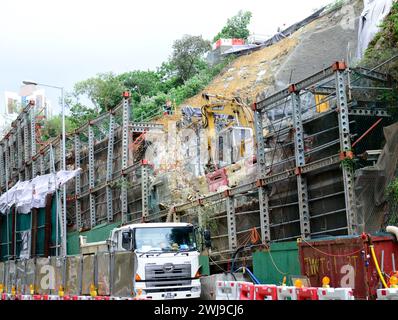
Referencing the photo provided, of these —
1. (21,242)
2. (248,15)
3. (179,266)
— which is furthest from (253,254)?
(248,15)

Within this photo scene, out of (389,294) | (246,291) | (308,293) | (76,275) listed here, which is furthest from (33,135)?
(389,294)

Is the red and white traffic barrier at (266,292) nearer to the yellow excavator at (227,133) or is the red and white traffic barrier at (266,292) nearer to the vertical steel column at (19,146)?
the yellow excavator at (227,133)

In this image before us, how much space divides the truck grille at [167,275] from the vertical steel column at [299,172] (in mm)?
3665

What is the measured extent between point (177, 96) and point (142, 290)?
150ft

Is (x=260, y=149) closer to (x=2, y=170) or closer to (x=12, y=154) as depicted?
(x=12, y=154)

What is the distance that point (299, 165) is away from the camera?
16.9 metres

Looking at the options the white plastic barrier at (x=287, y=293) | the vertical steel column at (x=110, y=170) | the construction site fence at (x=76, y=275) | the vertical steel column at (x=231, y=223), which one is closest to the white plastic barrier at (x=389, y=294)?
the white plastic barrier at (x=287, y=293)

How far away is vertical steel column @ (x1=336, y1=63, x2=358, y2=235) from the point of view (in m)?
14.6

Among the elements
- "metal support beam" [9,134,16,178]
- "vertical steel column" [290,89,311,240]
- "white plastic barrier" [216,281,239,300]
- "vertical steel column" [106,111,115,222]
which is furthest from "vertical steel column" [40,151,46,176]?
"white plastic barrier" [216,281,239,300]

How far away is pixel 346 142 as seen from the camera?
15023 mm

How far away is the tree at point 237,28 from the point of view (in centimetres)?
7469

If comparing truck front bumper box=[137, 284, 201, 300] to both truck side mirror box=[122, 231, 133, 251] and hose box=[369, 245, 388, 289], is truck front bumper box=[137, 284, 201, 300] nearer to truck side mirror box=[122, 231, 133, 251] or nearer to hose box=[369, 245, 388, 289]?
truck side mirror box=[122, 231, 133, 251]
